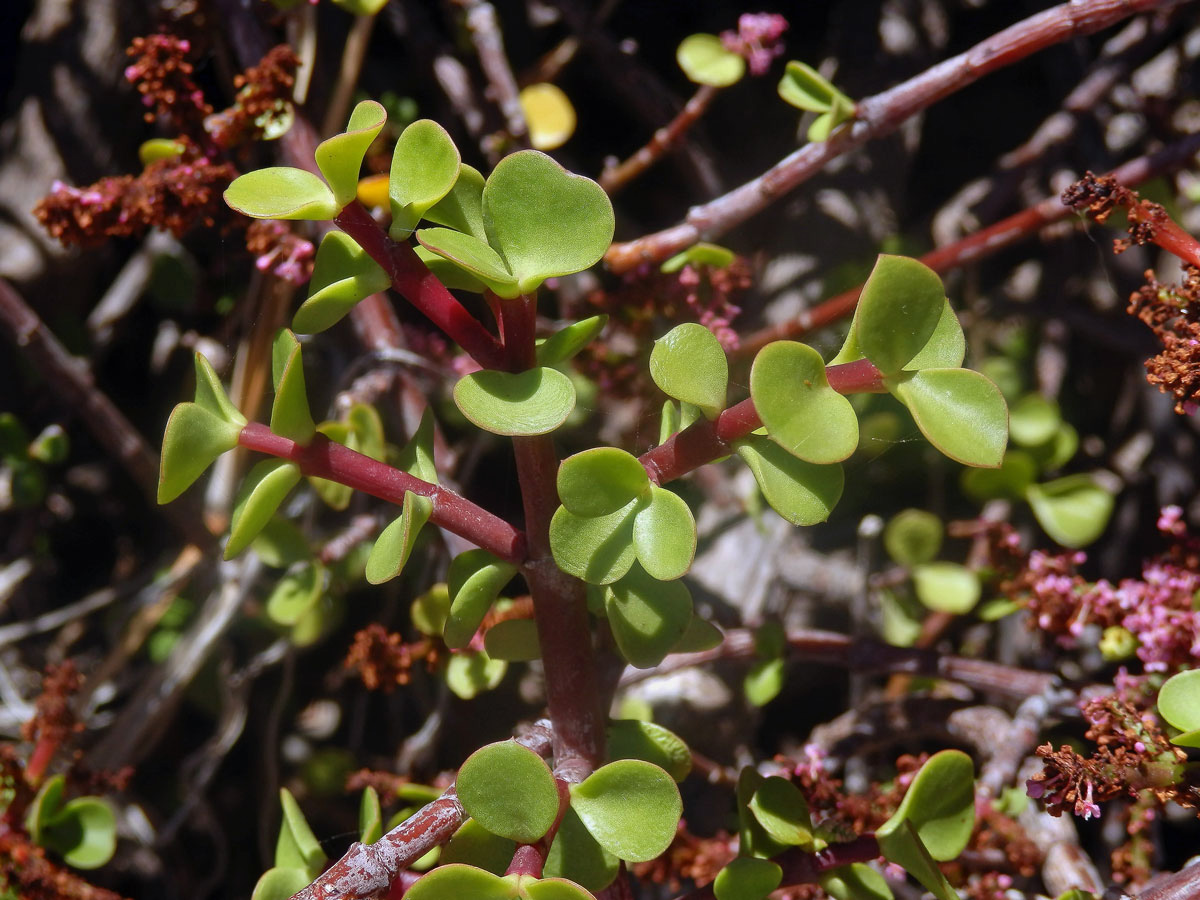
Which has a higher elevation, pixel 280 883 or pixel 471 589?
pixel 471 589

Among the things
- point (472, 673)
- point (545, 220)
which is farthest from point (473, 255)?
point (472, 673)

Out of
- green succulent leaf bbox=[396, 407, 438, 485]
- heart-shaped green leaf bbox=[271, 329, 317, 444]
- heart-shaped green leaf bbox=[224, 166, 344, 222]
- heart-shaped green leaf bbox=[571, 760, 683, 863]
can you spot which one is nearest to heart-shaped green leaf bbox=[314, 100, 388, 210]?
heart-shaped green leaf bbox=[224, 166, 344, 222]

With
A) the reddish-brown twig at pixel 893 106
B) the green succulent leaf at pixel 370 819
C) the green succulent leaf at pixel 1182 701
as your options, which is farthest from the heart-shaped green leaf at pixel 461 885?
the reddish-brown twig at pixel 893 106

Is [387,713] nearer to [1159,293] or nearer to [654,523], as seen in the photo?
[654,523]

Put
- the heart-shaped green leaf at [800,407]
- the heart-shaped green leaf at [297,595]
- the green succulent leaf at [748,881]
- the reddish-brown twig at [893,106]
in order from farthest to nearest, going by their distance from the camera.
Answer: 1. the heart-shaped green leaf at [297,595]
2. the reddish-brown twig at [893,106]
3. the green succulent leaf at [748,881]
4. the heart-shaped green leaf at [800,407]

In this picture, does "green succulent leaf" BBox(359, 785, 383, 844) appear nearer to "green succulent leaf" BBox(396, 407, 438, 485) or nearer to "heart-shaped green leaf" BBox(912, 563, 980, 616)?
"green succulent leaf" BBox(396, 407, 438, 485)

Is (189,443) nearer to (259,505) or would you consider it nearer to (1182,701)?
(259,505)

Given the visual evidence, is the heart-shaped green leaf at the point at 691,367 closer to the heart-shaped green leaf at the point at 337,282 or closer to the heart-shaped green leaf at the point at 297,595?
the heart-shaped green leaf at the point at 337,282
